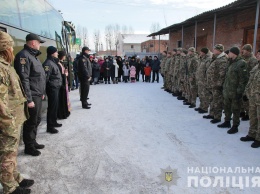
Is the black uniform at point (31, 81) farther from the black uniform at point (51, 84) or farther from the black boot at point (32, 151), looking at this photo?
the black uniform at point (51, 84)

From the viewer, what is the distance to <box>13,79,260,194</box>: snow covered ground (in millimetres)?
2648

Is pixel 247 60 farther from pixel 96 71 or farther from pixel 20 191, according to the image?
pixel 96 71

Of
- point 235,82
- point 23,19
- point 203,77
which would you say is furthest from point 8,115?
point 203,77

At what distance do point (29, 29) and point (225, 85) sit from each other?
431 cm

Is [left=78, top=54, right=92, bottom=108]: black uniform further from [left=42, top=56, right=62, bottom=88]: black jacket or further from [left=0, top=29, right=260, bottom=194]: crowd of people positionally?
[left=42, top=56, right=62, bottom=88]: black jacket

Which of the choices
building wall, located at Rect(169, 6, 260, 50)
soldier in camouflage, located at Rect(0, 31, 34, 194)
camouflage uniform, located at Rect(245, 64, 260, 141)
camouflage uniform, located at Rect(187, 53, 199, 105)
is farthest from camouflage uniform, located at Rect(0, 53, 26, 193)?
building wall, located at Rect(169, 6, 260, 50)

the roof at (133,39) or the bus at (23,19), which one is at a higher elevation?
the roof at (133,39)

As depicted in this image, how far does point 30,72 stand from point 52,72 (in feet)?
3.74

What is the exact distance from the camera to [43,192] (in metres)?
2.53

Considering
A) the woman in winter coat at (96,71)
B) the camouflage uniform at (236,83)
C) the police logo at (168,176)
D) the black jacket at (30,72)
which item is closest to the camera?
the police logo at (168,176)

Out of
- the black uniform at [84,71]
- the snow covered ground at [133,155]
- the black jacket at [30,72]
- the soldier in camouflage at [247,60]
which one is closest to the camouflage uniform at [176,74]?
the snow covered ground at [133,155]

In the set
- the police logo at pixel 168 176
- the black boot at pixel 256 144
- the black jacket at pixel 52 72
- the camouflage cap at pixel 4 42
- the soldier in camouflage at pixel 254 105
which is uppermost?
the camouflage cap at pixel 4 42

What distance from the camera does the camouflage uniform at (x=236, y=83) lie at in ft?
13.9

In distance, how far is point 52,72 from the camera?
4398 millimetres
